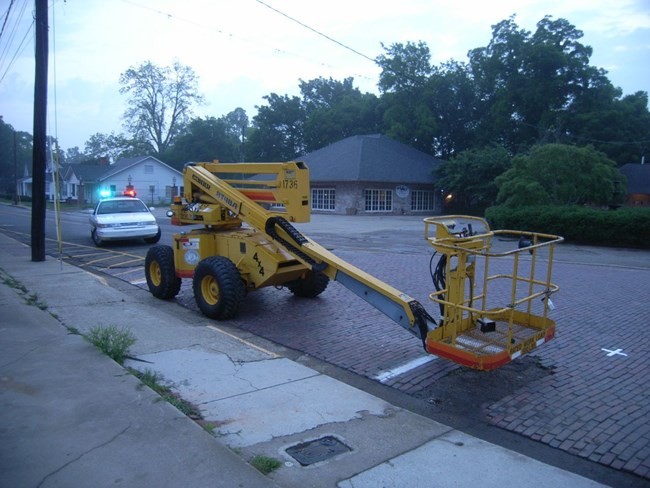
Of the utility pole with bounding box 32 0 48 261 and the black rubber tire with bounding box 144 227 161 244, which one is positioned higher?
the utility pole with bounding box 32 0 48 261

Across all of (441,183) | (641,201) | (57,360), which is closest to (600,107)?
(641,201)

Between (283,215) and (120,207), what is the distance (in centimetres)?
1241

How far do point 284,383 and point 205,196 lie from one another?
465 centimetres

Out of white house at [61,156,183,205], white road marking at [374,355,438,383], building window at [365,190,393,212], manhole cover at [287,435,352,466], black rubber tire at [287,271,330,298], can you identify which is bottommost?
manhole cover at [287,435,352,466]

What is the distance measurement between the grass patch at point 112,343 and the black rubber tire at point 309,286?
3462mm

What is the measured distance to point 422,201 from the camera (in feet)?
137

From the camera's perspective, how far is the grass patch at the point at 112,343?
5.75 metres

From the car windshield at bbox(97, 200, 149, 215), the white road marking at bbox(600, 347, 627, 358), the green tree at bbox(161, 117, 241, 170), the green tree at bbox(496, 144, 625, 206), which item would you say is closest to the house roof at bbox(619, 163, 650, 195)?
the green tree at bbox(496, 144, 625, 206)

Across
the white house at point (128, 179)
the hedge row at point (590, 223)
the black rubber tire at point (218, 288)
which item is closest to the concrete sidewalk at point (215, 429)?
the black rubber tire at point (218, 288)

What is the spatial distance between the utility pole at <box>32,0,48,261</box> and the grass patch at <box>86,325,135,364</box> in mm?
8579

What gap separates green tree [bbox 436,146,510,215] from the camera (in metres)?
36.7

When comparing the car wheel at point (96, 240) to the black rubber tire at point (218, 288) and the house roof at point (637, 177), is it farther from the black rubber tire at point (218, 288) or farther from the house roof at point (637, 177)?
the house roof at point (637, 177)

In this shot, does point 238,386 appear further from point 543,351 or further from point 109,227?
point 109,227

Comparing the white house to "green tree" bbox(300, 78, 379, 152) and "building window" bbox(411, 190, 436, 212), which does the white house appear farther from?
"building window" bbox(411, 190, 436, 212)
